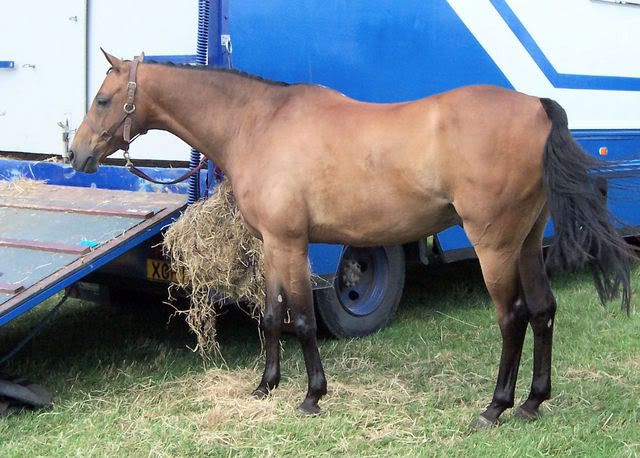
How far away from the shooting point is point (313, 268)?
200 inches

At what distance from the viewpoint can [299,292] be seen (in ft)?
13.5

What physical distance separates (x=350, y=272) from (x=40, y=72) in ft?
8.30

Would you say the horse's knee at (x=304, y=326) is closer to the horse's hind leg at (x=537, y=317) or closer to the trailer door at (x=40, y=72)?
the horse's hind leg at (x=537, y=317)

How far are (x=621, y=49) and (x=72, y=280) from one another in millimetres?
5005

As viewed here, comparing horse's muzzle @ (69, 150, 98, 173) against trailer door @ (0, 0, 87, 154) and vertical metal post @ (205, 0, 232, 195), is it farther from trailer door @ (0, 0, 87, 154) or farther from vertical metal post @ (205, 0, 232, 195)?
trailer door @ (0, 0, 87, 154)

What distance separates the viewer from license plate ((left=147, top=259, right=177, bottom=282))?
4824 millimetres

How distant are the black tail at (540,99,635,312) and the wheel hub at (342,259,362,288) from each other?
2.10 metres

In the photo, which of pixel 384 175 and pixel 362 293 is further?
pixel 362 293

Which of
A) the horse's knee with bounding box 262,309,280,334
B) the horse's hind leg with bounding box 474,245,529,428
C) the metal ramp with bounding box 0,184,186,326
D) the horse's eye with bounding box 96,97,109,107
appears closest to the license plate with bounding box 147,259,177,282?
the metal ramp with bounding box 0,184,186,326

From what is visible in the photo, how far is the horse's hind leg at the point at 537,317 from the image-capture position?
3.96 metres

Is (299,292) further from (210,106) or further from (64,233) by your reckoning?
(64,233)

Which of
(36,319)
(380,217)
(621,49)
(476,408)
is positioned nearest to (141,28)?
(380,217)

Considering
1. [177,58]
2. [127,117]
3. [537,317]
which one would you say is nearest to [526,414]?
[537,317]

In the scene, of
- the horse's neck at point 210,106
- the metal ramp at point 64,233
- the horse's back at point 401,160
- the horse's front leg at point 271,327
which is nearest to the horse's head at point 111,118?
the horse's neck at point 210,106
